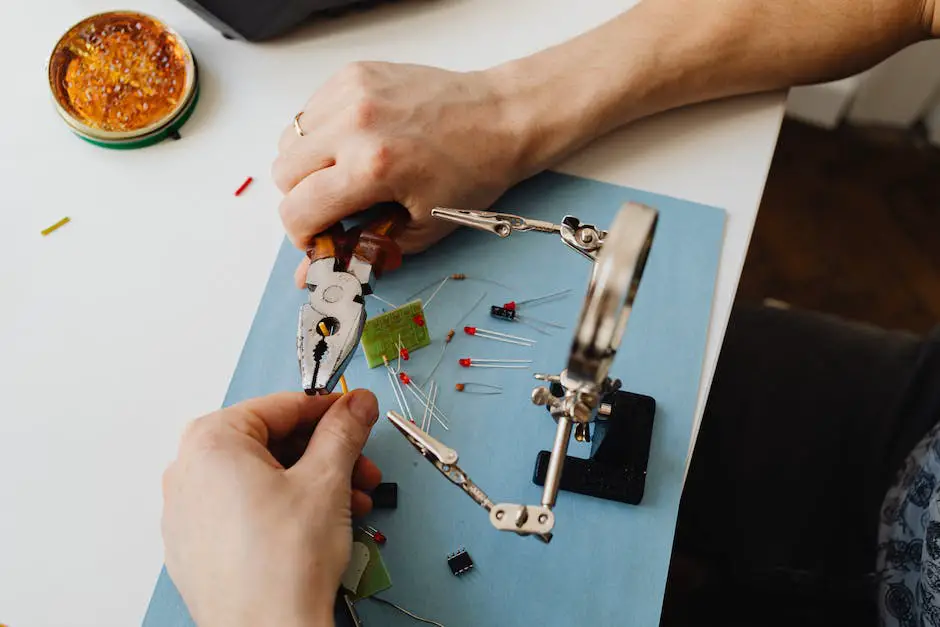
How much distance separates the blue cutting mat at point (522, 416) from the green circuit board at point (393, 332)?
18 millimetres

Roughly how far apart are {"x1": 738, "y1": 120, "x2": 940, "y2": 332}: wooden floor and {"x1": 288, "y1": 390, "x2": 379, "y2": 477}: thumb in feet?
4.12

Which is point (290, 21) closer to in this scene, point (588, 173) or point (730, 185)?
point (588, 173)

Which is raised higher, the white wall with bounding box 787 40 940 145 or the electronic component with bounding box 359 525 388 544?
the white wall with bounding box 787 40 940 145

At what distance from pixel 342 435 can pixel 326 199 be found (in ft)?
0.89

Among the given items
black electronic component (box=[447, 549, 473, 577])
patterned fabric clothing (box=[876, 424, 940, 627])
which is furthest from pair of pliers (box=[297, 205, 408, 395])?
patterned fabric clothing (box=[876, 424, 940, 627])

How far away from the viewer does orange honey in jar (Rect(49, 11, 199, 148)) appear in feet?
3.36

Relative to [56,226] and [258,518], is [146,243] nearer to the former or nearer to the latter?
[56,226]

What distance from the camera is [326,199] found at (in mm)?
896

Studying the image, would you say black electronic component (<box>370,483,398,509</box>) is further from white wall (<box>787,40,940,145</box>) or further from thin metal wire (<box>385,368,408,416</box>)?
white wall (<box>787,40,940,145</box>)

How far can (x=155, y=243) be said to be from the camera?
3.29 feet

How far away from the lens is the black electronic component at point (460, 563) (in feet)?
2.79

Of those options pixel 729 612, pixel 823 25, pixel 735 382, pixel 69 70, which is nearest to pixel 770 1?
pixel 823 25

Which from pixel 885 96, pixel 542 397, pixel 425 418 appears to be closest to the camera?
pixel 542 397

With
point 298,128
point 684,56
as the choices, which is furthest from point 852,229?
point 298,128
